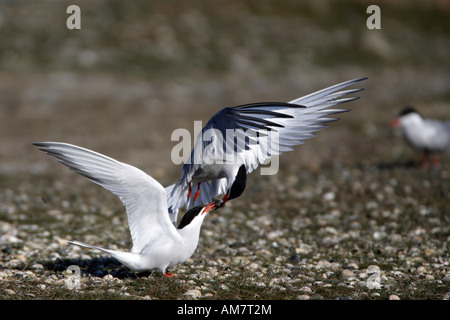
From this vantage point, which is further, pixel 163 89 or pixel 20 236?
pixel 163 89

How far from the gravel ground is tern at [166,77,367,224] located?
712 mm

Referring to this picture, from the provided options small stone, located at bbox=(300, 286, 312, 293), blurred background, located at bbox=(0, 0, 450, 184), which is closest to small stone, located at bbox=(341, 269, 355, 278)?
small stone, located at bbox=(300, 286, 312, 293)

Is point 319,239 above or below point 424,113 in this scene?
below

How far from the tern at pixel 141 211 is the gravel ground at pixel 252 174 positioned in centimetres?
26

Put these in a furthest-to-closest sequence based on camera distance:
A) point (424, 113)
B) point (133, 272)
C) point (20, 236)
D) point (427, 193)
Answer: point (424, 113)
point (427, 193)
point (20, 236)
point (133, 272)

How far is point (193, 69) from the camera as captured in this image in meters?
19.2

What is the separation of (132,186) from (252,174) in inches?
224

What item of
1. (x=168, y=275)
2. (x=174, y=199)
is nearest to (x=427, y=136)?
(x=174, y=199)

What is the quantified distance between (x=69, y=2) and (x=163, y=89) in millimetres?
8413

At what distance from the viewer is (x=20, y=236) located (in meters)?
6.43

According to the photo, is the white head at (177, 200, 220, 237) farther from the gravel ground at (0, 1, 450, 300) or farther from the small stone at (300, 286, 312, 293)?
the small stone at (300, 286, 312, 293)

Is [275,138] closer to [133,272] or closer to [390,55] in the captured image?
[133,272]

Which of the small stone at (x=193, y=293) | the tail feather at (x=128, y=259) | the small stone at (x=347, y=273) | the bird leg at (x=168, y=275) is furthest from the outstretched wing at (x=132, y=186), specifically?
the small stone at (x=347, y=273)

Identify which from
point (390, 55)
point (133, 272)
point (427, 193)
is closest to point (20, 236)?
point (133, 272)
